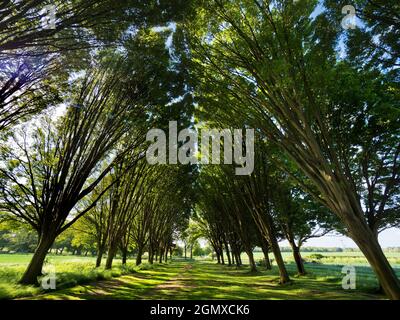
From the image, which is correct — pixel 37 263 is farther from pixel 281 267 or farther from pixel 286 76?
pixel 281 267

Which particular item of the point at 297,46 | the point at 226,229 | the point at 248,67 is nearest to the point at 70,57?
the point at 248,67

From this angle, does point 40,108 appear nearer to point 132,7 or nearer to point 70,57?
point 70,57

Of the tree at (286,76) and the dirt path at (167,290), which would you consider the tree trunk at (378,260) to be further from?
the dirt path at (167,290)

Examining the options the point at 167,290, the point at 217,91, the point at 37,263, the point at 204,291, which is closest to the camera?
the point at 217,91

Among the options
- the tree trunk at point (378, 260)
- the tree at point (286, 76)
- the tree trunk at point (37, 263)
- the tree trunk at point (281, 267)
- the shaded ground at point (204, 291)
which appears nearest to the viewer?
the tree trunk at point (378, 260)

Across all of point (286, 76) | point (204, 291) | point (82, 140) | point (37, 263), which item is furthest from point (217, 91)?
point (37, 263)

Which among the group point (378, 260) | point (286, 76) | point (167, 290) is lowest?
point (167, 290)

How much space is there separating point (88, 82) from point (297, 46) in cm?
1003

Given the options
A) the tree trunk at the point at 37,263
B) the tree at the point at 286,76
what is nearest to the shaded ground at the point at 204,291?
the tree trunk at the point at 37,263

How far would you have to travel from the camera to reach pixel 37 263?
12016 millimetres

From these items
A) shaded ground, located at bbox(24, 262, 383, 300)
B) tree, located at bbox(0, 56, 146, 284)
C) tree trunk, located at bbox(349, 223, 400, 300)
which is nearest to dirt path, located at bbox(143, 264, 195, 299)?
shaded ground, located at bbox(24, 262, 383, 300)

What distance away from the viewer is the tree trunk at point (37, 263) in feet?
38.0

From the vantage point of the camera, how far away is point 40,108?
1254cm
